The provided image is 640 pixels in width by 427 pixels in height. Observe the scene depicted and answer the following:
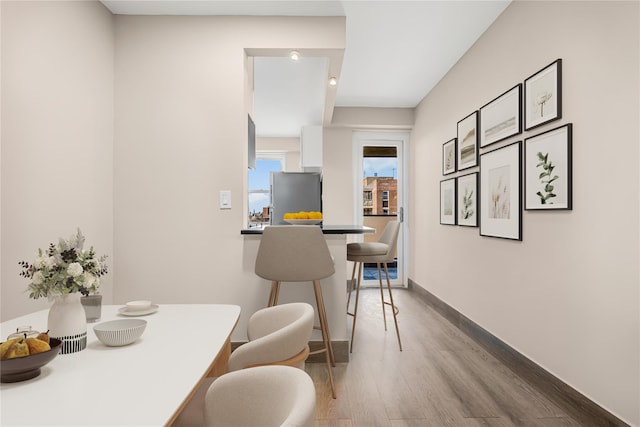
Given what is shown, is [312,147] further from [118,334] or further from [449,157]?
[118,334]

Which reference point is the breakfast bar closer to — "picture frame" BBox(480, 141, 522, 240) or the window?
"picture frame" BBox(480, 141, 522, 240)

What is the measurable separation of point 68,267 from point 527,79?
9.22 ft

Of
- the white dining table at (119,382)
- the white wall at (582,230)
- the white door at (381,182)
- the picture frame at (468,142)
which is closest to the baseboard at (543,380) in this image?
the white wall at (582,230)

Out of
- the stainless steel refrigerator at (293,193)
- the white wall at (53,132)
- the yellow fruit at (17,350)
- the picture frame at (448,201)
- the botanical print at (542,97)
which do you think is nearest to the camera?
the yellow fruit at (17,350)

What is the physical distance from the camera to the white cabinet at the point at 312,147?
5559mm

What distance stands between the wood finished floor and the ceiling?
2.58 m

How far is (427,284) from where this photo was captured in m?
4.89

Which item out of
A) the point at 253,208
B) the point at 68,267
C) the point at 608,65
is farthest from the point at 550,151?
the point at 253,208

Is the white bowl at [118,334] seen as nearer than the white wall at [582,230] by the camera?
Yes

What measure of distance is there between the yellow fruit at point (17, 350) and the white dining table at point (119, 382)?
65 millimetres

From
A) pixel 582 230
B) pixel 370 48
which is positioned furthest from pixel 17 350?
pixel 370 48

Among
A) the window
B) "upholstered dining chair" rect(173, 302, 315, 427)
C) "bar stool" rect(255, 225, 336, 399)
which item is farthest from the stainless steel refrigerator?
"upholstered dining chair" rect(173, 302, 315, 427)

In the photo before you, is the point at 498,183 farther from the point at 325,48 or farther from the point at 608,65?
the point at 325,48

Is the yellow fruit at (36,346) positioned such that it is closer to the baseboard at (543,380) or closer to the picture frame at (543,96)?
the baseboard at (543,380)
